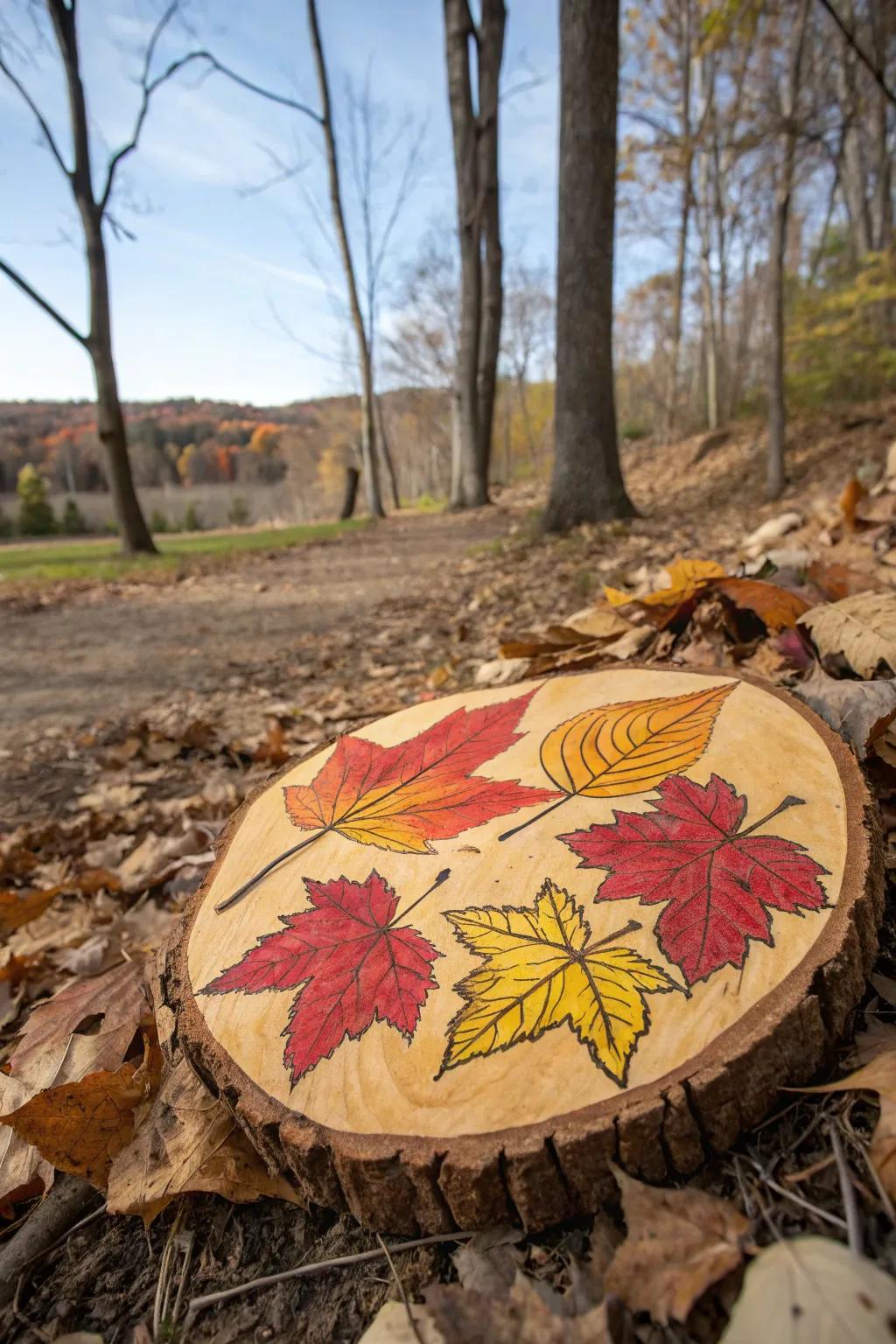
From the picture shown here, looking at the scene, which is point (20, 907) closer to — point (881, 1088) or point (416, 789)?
point (416, 789)

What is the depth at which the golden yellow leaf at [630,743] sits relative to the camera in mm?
1022

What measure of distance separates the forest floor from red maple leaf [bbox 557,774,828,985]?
17 cm

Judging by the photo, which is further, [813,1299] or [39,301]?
[39,301]

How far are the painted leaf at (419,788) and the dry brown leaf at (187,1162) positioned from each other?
1.25 feet

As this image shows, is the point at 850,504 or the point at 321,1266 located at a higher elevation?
the point at 850,504

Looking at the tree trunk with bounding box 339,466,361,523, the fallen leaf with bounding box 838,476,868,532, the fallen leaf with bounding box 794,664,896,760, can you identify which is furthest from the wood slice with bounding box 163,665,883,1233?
the tree trunk with bounding box 339,466,361,523

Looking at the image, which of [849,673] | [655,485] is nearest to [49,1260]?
[849,673]

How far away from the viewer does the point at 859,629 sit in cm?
133

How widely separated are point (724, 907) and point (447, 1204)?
41 centimetres

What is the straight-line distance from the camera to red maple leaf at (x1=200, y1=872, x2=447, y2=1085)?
77 centimetres

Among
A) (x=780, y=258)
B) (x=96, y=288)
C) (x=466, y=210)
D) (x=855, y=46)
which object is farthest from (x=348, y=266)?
(x=855, y=46)

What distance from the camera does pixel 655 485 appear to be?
961 cm

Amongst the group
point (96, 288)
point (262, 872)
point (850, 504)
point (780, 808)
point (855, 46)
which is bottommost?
point (262, 872)

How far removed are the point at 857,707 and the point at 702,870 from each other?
50 centimetres
